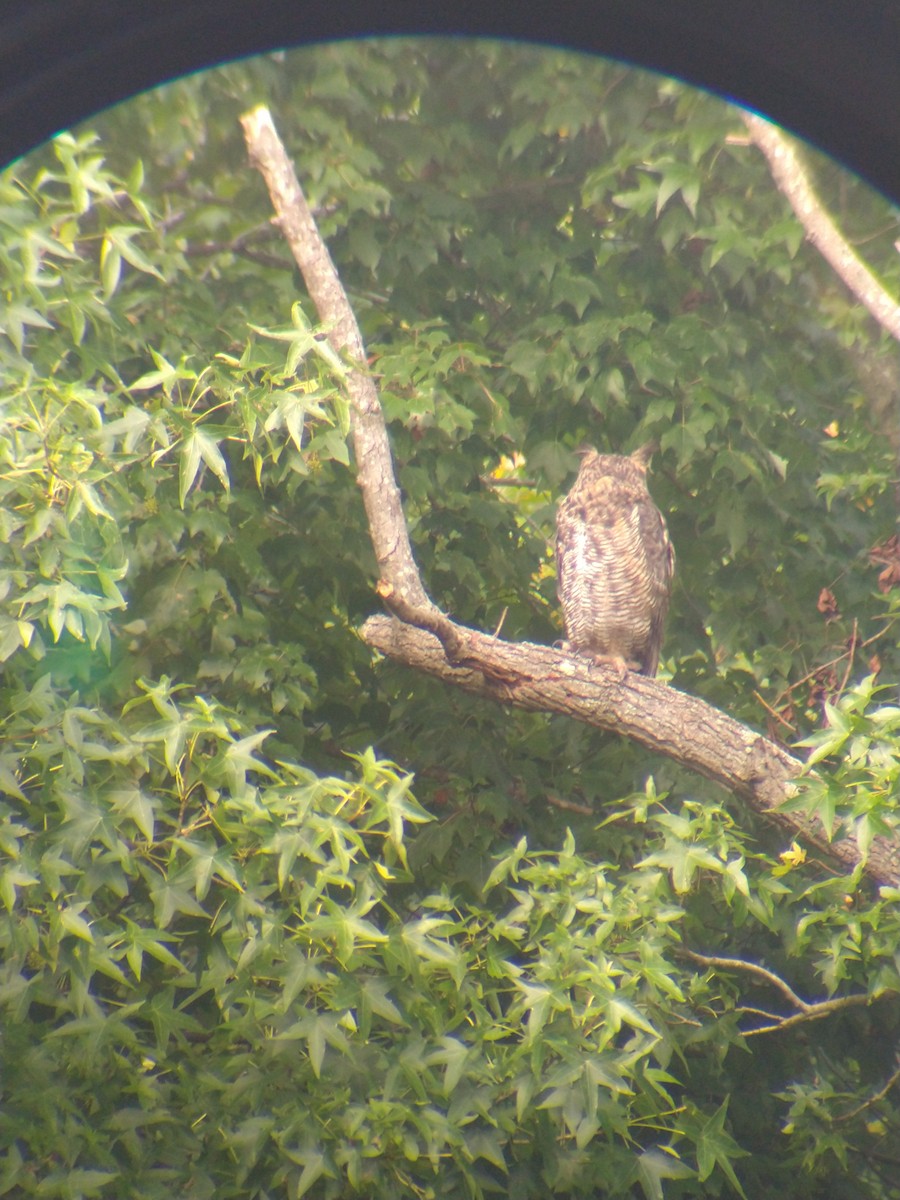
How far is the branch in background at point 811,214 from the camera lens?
2.44 meters

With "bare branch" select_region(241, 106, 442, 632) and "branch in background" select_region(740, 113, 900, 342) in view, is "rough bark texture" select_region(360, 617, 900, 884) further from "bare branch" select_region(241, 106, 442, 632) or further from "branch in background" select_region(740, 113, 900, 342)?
"branch in background" select_region(740, 113, 900, 342)

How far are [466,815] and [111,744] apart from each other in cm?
116

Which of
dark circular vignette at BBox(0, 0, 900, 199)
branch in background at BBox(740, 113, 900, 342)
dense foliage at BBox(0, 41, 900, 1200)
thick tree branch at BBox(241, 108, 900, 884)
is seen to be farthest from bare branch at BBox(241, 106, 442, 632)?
dark circular vignette at BBox(0, 0, 900, 199)

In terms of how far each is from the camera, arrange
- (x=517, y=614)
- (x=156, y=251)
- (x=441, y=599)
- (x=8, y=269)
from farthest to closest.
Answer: (x=517, y=614) → (x=441, y=599) → (x=156, y=251) → (x=8, y=269)

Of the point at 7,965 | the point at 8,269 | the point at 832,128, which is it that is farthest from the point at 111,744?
the point at 832,128

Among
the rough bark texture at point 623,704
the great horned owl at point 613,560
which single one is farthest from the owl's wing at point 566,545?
the rough bark texture at point 623,704

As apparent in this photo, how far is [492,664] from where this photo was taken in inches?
90.0

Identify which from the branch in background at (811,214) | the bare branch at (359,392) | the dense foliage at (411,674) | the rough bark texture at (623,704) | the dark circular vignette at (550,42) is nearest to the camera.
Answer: the dark circular vignette at (550,42)

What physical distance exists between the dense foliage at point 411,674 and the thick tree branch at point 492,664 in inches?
4.1

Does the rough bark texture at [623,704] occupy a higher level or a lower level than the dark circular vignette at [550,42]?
lower

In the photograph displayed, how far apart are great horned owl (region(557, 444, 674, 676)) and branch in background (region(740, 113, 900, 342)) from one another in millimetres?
754

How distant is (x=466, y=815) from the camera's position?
2.95 m

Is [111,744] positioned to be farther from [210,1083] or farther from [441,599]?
[441,599]

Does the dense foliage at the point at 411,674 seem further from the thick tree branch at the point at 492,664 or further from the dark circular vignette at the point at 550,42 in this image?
the dark circular vignette at the point at 550,42
